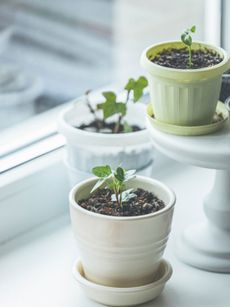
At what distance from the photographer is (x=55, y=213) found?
1.27m

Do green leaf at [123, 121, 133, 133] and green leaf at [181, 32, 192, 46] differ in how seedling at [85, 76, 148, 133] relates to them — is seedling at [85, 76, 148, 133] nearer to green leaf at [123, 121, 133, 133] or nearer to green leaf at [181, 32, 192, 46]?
green leaf at [123, 121, 133, 133]

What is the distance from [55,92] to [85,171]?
1.60ft

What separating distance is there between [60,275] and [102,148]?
214mm

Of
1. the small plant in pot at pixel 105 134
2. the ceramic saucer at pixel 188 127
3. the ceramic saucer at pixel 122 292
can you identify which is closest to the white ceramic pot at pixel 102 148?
the small plant in pot at pixel 105 134

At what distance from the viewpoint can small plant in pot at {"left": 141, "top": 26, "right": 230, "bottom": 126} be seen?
1.03m

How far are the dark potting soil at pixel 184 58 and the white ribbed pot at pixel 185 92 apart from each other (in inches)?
0.7

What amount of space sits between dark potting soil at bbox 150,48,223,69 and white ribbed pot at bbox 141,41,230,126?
17 millimetres

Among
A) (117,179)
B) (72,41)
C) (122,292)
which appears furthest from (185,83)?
(72,41)

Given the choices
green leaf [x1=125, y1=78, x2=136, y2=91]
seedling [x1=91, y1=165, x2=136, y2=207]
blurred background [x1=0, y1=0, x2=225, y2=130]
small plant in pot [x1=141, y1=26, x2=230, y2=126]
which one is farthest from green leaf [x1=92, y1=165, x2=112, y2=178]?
blurred background [x1=0, y1=0, x2=225, y2=130]

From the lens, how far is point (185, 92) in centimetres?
104

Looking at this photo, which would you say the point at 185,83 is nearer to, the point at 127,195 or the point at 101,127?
the point at 127,195

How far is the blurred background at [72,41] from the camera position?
1.60 meters

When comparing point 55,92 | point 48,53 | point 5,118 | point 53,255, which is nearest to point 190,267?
point 53,255

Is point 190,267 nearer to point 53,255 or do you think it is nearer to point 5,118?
point 53,255
